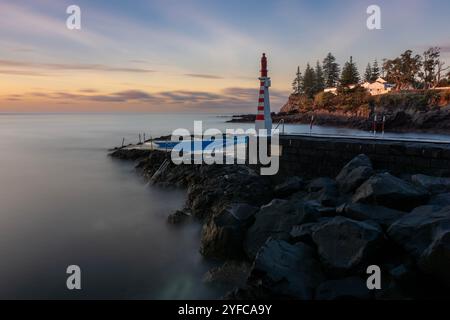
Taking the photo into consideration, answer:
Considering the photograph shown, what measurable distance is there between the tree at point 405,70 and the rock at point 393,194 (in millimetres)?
73693

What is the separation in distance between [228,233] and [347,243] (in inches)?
90.1

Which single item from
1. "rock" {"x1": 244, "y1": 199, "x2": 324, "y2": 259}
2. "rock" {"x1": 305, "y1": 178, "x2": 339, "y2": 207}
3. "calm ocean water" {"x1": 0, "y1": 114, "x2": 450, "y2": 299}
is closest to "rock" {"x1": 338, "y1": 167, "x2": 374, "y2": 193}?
"rock" {"x1": 305, "y1": 178, "x2": 339, "y2": 207}

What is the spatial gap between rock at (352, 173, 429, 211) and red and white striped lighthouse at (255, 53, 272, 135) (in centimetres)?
552

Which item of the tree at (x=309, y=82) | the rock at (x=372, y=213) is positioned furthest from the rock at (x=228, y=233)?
the tree at (x=309, y=82)

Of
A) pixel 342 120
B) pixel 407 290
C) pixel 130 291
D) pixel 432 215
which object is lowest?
pixel 130 291

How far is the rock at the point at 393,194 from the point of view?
5625mm

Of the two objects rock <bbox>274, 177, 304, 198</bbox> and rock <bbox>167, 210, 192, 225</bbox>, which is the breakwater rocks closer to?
rock <bbox>274, 177, 304, 198</bbox>

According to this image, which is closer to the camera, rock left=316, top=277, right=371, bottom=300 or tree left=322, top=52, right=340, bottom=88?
rock left=316, top=277, right=371, bottom=300

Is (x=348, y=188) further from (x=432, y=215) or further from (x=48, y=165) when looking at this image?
(x=48, y=165)

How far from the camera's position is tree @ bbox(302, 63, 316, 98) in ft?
282

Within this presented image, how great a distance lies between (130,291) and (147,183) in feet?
30.2

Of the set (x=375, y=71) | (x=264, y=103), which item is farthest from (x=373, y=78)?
(x=264, y=103)

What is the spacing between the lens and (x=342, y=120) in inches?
1998

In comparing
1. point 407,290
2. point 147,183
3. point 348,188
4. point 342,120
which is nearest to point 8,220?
point 147,183
